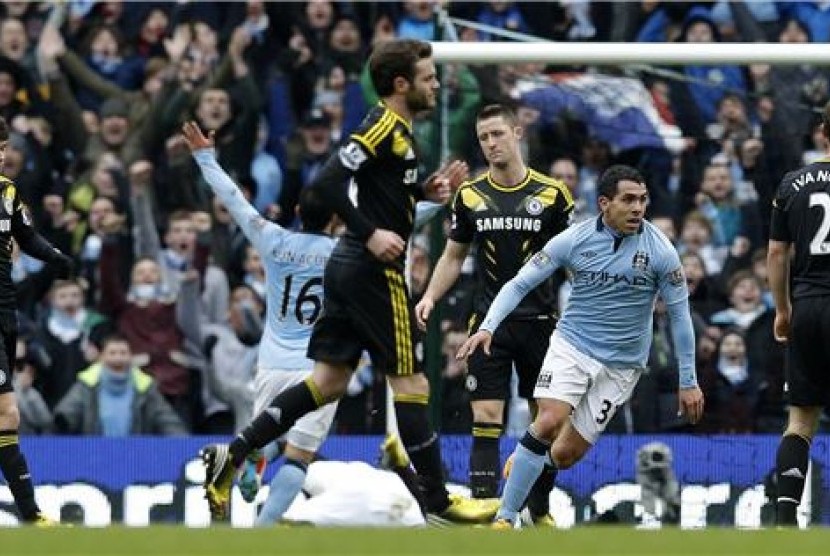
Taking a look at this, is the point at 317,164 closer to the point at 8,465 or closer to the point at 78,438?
the point at 78,438

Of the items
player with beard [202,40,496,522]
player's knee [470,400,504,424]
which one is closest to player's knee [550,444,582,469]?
player's knee [470,400,504,424]

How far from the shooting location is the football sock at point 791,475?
12766mm

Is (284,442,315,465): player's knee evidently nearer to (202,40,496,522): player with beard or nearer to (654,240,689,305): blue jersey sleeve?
(202,40,496,522): player with beard

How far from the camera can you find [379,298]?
465 inches

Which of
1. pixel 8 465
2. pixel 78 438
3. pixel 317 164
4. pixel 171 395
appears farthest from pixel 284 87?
pixel 8 465

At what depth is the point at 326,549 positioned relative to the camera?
27.4 ft

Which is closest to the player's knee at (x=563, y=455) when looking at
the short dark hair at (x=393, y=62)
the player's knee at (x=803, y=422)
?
the player's knee at (x=803, y=422)

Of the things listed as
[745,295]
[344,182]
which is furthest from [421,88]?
[745,295]

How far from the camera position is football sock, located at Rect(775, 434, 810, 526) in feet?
41.9

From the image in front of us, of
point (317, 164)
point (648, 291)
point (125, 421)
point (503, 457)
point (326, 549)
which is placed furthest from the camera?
point (317, 164)

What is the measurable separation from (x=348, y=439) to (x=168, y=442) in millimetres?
1143

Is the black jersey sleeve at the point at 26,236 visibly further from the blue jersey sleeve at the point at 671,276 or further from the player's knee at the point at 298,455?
the blue jersey sleeve at the point at 671,276

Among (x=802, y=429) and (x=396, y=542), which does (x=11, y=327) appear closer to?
(x=802, y=429)

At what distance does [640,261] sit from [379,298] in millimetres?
1656
